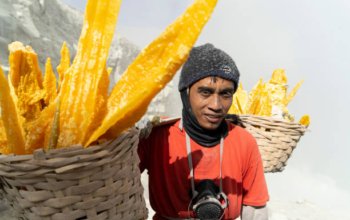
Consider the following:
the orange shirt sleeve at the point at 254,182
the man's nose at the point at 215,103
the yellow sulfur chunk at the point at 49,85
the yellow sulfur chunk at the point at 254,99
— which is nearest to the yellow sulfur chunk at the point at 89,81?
the yellow sulfur chunk at the point at 49,85

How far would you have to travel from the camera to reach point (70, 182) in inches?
21.6

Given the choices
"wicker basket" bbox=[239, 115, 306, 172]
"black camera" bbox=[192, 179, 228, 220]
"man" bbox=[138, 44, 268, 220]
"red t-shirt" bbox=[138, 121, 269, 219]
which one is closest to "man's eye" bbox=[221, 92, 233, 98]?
"man" bbox=[138, 44, 268, 220]

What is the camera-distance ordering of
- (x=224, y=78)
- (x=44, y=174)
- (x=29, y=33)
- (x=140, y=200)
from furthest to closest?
1. (x=29, y=33)
2. (x=224, y=78)
3. (x=140, y=200)
4. (x=44, y=174)

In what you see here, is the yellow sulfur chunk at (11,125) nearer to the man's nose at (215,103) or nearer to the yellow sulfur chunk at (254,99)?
the man's nose at (215,103)

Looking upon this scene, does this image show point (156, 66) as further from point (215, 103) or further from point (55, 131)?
point (215, 103)

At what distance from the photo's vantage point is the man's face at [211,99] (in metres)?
1.14

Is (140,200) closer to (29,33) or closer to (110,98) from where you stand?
(110,98)

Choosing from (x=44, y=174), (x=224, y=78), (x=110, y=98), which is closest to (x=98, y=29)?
(x=110, y=98)

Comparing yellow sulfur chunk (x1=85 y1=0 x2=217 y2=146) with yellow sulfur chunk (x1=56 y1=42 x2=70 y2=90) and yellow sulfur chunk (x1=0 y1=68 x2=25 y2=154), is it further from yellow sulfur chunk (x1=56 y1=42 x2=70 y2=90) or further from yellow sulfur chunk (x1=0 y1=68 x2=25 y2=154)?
yellow sulfur chunk (x1=56 y1=42 x2=70 y2=90)

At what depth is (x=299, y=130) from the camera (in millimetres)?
1636

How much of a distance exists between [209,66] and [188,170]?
0.43m

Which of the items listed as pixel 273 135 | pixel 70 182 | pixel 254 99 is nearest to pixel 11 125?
pixel 70 182

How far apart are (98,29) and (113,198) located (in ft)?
1.14

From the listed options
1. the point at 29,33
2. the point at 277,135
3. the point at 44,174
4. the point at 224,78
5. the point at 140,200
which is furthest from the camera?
the point at 29,33
